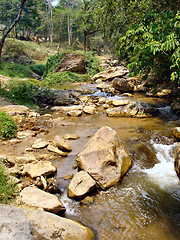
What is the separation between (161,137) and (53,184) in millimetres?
4113

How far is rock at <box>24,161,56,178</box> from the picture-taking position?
3.72m

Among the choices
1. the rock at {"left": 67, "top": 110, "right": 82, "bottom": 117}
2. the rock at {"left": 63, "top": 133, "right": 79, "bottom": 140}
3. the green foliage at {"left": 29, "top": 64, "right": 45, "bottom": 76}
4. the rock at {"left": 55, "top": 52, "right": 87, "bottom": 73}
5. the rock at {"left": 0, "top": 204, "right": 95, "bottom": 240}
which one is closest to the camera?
the rock at {"left": 0, "top": 204, "right": 95, "bottom": 240}

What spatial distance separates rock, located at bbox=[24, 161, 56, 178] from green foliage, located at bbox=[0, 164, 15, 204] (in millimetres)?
516

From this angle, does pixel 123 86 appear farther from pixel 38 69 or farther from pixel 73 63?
pixel 38 69

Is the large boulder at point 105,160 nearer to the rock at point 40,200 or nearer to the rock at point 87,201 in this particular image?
the rock at point 87,201

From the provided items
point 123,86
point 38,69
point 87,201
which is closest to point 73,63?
point 38,69

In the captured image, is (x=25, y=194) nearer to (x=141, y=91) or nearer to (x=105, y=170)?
(x=105, y=170)

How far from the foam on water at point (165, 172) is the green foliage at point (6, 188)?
9.75 ft

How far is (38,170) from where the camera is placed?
379 cm

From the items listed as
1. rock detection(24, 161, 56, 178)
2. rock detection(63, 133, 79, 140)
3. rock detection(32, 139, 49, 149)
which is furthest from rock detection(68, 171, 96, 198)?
rock detection(63, 133, 79, 140)

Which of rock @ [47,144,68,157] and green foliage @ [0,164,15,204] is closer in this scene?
green foliage @ [0,164,15,204]

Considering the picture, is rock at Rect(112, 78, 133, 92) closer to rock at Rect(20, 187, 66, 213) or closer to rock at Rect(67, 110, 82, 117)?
rock at Rect(67, 110, 82, 117)

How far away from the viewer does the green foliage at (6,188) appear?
110 inches

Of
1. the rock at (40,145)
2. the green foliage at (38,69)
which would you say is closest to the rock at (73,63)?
the green foliage at (38,69)
